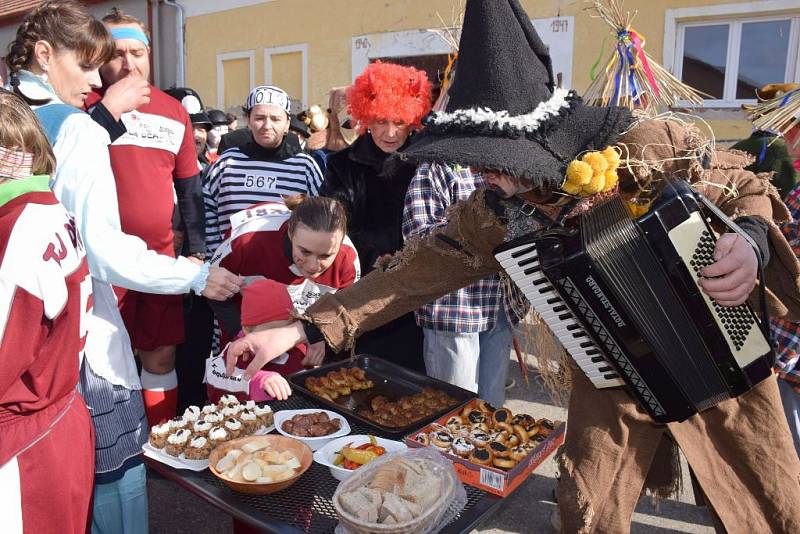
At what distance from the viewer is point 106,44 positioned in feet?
7.38

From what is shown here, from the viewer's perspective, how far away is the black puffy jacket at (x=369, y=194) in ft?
11.1

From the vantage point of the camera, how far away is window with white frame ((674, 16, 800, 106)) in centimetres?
641

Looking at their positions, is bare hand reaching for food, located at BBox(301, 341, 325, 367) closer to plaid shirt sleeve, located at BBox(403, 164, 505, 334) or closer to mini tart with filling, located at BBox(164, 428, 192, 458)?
plaid shirt sleeve, located at BBox(403, 164, 505, 334)

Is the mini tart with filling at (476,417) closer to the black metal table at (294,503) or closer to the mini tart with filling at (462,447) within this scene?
the mini tart with filling at (462,447)

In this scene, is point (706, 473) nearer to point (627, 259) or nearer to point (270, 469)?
point (627, 259)

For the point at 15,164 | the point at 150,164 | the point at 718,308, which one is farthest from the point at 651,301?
the point at 150,164

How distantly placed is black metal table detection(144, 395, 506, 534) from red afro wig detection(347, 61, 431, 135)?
2.24 metres

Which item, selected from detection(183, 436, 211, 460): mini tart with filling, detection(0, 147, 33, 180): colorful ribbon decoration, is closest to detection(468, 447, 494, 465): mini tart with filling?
detection(183, 436, 211, 460): mini tart with filling

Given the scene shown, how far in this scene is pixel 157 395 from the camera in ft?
10.8

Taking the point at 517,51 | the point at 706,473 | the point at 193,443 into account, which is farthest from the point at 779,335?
the point at 193,443

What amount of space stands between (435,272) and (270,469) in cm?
82

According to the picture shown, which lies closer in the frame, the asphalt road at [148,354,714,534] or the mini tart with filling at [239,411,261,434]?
the mini tart with filling at [239,411,261,434]

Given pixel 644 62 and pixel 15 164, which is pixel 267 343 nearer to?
pixel 15 164

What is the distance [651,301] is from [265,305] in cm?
127
